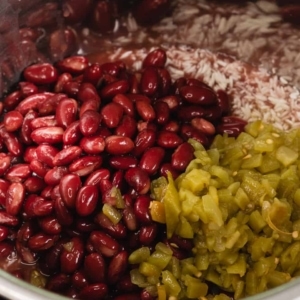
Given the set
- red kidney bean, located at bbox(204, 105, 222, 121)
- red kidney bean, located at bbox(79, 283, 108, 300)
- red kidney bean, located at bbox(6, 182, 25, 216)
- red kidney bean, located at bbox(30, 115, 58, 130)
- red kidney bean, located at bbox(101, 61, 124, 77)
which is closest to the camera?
red kidney bean, located at bbox(79, 283, 108, 300)

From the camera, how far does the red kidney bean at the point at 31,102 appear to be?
142 cm

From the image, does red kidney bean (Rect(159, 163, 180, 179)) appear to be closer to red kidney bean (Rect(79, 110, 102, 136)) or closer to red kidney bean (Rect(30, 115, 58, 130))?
red kidney bean (Rect(79, 110, 102, 136))

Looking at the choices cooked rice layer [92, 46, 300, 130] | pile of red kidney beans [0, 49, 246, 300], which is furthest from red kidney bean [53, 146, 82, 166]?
cooked rice layer [92, 46, 300, 130]

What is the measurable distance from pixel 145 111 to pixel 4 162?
0.38m

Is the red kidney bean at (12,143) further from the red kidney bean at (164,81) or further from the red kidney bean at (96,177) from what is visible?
the red kidney bean at (164,81)

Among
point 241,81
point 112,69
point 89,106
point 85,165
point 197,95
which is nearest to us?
point 85,165

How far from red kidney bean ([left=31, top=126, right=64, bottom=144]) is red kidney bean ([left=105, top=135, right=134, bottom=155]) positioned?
12 cm

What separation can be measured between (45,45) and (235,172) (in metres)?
0.74

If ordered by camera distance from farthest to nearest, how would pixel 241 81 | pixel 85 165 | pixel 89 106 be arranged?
pixel 241 81 → pixel 89 106 → pixel 85 165

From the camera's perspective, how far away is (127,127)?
4.40ft

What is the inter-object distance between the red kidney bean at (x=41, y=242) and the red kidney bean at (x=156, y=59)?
640mm

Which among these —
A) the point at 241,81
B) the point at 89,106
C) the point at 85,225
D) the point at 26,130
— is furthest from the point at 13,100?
the point at 241,81

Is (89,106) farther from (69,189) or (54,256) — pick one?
(54,256)

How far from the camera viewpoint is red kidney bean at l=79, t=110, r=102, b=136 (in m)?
1.28
